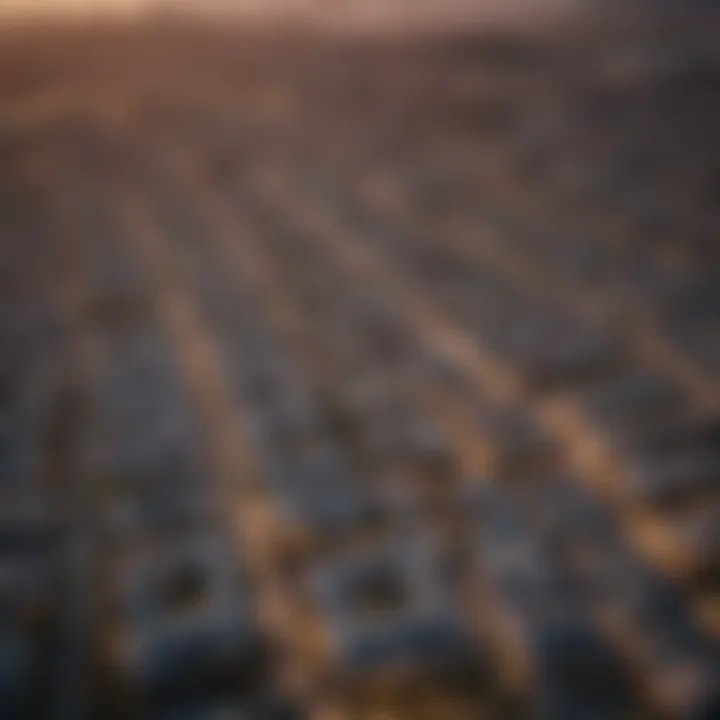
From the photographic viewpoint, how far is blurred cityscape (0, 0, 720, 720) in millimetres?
406

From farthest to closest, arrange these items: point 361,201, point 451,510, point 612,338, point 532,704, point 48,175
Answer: point 48,175, point 361,201, point 612,338, point 451,510, point 532,704

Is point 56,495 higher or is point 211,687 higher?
point 56,495

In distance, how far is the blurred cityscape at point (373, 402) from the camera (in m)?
0.41

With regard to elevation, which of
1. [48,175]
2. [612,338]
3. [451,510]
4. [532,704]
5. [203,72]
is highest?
[203,72]

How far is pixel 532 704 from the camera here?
0.37 meters

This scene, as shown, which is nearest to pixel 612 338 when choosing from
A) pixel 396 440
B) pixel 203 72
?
pixel 396 440

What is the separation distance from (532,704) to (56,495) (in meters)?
0.28

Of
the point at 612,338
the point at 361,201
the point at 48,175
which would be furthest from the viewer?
the point at 48,175

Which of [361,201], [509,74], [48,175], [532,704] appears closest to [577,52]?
[509,74]

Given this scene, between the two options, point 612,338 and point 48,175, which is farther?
point 48,175

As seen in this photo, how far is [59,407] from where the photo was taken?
24.7 inches

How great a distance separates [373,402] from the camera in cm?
58

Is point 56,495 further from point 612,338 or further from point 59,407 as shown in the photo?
point 612,338

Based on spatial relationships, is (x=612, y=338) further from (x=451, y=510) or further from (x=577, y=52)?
(x=577, y=52)
